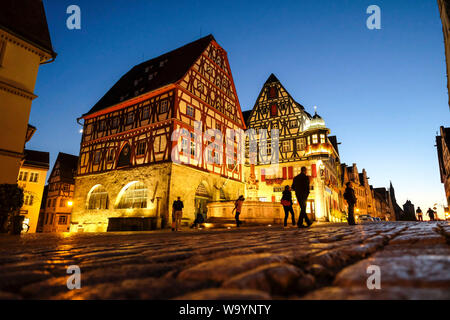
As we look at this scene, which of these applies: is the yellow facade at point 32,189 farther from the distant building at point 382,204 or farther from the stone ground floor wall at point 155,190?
the distant building at point 382,204

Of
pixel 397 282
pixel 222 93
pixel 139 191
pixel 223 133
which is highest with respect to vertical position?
pixel 222 93

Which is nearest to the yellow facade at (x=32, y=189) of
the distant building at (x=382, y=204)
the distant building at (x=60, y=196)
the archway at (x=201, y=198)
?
the distant building at (x=60, y=196)

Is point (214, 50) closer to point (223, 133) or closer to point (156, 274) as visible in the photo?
point (223, 133)

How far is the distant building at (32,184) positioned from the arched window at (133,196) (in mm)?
14012

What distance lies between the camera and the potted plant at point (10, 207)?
27.2 feet

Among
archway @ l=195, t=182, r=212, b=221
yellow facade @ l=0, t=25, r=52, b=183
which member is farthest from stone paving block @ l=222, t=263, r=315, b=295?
archway @ l=195, t=182, r=212, b=221

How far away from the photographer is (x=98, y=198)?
20.5 meters

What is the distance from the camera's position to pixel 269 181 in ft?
85.0

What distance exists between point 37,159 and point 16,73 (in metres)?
23.1

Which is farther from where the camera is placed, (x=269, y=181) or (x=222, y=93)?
(x=269, y=181)

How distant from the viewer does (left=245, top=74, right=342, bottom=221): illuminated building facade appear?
2406 cm

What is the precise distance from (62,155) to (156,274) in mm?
40368

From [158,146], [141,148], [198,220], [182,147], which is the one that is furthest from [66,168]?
[198,220]
